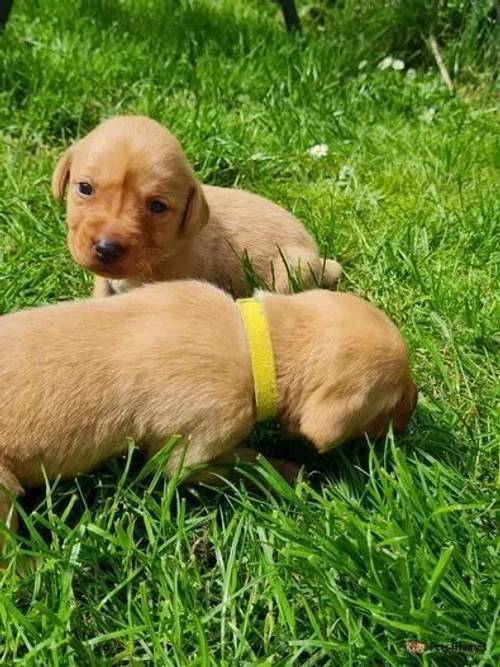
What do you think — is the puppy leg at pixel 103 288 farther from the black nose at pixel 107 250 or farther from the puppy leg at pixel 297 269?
the puppy leg at pixel 297 269

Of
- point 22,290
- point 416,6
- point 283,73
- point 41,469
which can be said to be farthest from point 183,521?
point 416,6

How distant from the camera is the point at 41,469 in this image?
9.00ft

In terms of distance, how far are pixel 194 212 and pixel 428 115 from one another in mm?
2523

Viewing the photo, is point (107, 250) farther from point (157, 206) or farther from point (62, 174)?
point (62, 174)

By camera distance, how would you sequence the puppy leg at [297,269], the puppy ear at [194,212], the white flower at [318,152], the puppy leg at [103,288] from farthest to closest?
the white flower at [318,152], the puppy leg at [297,269], the puppy leg at [103,288], the puppy ear at [194,212]

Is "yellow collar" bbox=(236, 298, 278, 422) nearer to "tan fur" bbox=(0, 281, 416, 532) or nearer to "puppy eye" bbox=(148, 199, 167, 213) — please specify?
"tan fur" bbox=(0, 281, 416, 532)

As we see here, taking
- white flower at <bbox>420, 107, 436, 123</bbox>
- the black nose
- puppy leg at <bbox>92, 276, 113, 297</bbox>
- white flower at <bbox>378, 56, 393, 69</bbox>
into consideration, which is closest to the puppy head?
the black nose

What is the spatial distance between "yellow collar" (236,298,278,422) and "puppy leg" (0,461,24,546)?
0.79m

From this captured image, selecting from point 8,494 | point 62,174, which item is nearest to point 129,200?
point 62,174

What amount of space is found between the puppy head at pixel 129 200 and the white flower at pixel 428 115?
2383 millimetres

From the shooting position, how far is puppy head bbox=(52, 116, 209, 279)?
10.7 feet

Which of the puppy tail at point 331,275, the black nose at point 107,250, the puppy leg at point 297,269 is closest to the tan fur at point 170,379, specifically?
the black nose at point 107,250

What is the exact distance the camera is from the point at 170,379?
2.76m

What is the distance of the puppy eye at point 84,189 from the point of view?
11.0 ft
